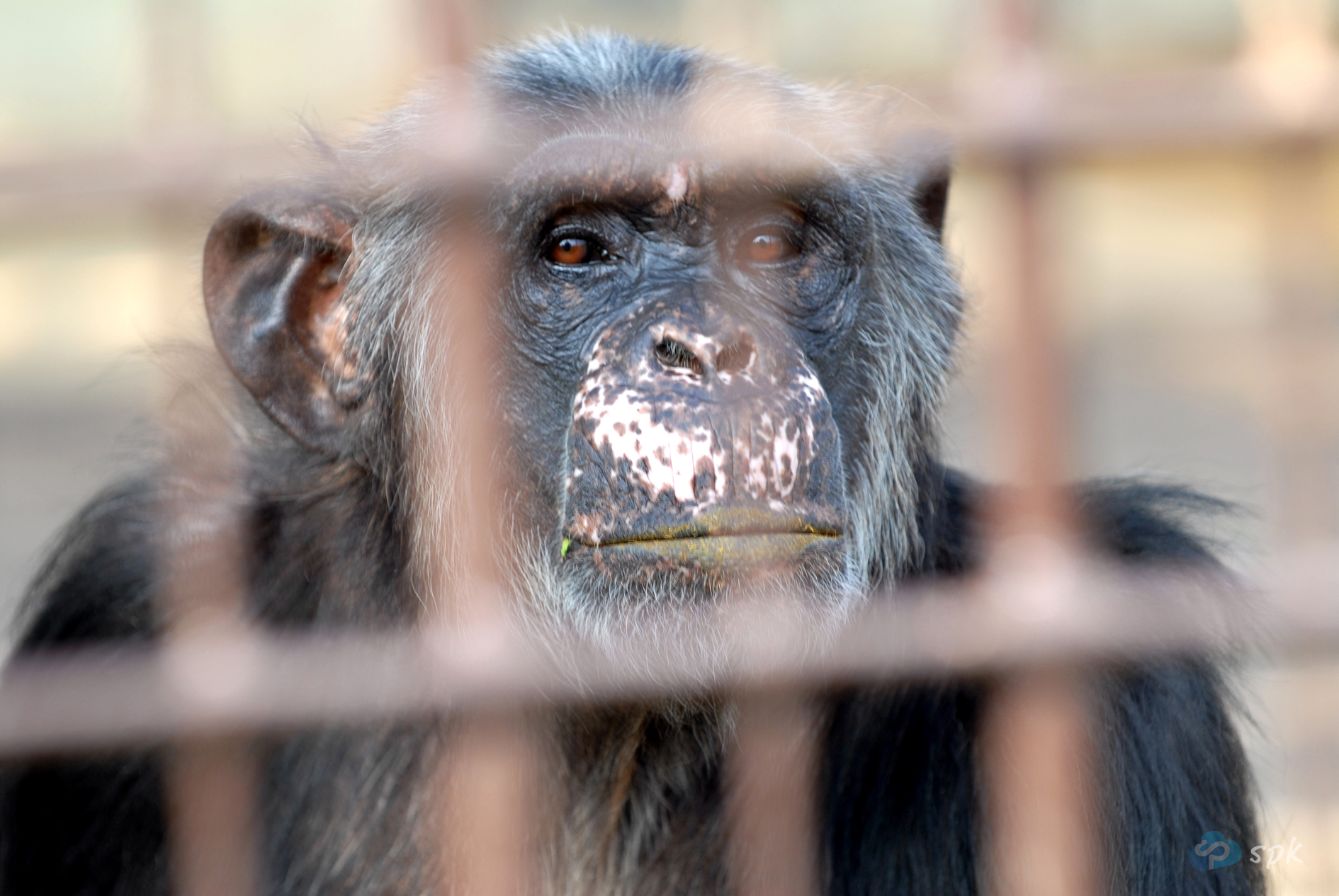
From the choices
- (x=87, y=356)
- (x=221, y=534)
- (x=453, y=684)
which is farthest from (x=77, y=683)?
(x=87, y=356)

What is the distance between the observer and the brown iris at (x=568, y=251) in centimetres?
307

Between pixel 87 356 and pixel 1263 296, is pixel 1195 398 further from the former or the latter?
pixel 87 356

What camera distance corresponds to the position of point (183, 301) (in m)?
3.92

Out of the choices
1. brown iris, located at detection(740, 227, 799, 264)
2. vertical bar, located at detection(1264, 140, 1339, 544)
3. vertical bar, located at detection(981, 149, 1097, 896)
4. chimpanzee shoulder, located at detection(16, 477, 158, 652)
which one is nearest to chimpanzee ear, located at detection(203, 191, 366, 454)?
chimpanzee shoulder, located at detection(16, 477, 158, 652)

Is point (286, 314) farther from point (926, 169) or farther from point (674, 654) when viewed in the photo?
point (926, 169)

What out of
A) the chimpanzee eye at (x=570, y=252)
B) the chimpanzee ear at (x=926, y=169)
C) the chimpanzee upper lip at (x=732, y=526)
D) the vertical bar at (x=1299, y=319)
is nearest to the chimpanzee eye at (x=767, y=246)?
the chimpanzee eye at (x=570, y=252)

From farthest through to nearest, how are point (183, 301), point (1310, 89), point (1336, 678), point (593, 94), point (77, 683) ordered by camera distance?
point (1336, 678) → point (183, 301) → point (593, 94) → point (77, 683) → point (1310, 89)

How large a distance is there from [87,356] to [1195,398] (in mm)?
7573

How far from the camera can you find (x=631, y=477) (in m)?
2.62

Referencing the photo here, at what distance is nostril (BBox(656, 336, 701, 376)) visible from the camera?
103 inches

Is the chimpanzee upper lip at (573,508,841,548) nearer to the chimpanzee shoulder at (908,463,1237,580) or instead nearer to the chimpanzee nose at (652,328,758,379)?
the chimpanzee nose at (652,328,758,379)

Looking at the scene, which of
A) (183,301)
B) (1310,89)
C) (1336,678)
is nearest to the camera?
(1310,89)

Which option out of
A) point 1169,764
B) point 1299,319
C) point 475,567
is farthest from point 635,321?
point 1299,319

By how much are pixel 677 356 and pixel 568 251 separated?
0.56 meters
